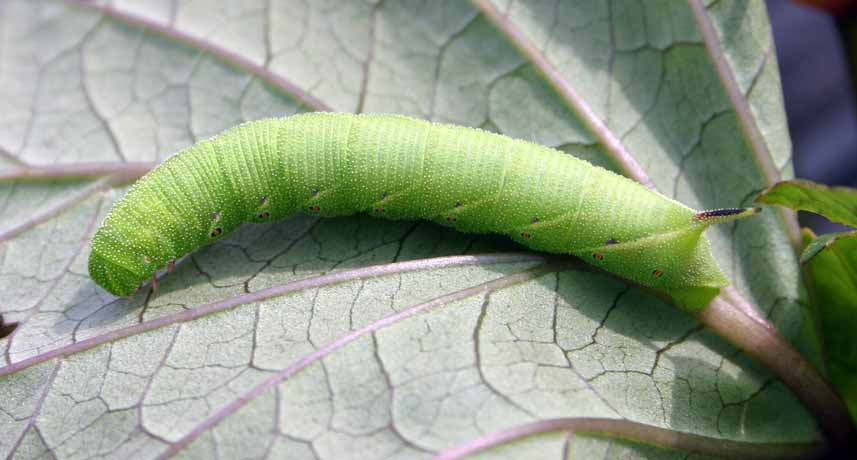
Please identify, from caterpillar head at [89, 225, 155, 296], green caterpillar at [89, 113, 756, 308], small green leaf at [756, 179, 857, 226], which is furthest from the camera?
caterpillar head at [89, 225, 155, 296]

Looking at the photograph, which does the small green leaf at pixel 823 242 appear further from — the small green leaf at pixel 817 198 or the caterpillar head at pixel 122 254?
the caterpillar head at pixel 122 254

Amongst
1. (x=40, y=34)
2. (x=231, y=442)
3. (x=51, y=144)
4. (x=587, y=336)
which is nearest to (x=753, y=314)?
(x=587, y=336)

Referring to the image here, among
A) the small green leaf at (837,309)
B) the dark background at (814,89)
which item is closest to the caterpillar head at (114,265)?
the small green leaf at (837,309)

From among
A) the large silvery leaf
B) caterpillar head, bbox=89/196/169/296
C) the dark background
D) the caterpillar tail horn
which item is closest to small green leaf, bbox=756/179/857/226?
the caterpillar tail horn

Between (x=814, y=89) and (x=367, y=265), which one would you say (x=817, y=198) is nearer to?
(x=367, y=265)

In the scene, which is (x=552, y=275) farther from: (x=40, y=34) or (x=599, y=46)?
(x=40, y=34)

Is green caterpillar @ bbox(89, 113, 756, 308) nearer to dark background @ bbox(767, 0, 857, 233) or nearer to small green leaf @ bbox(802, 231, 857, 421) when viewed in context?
small green leaf @ bbox(802, 231, 857, 421)
